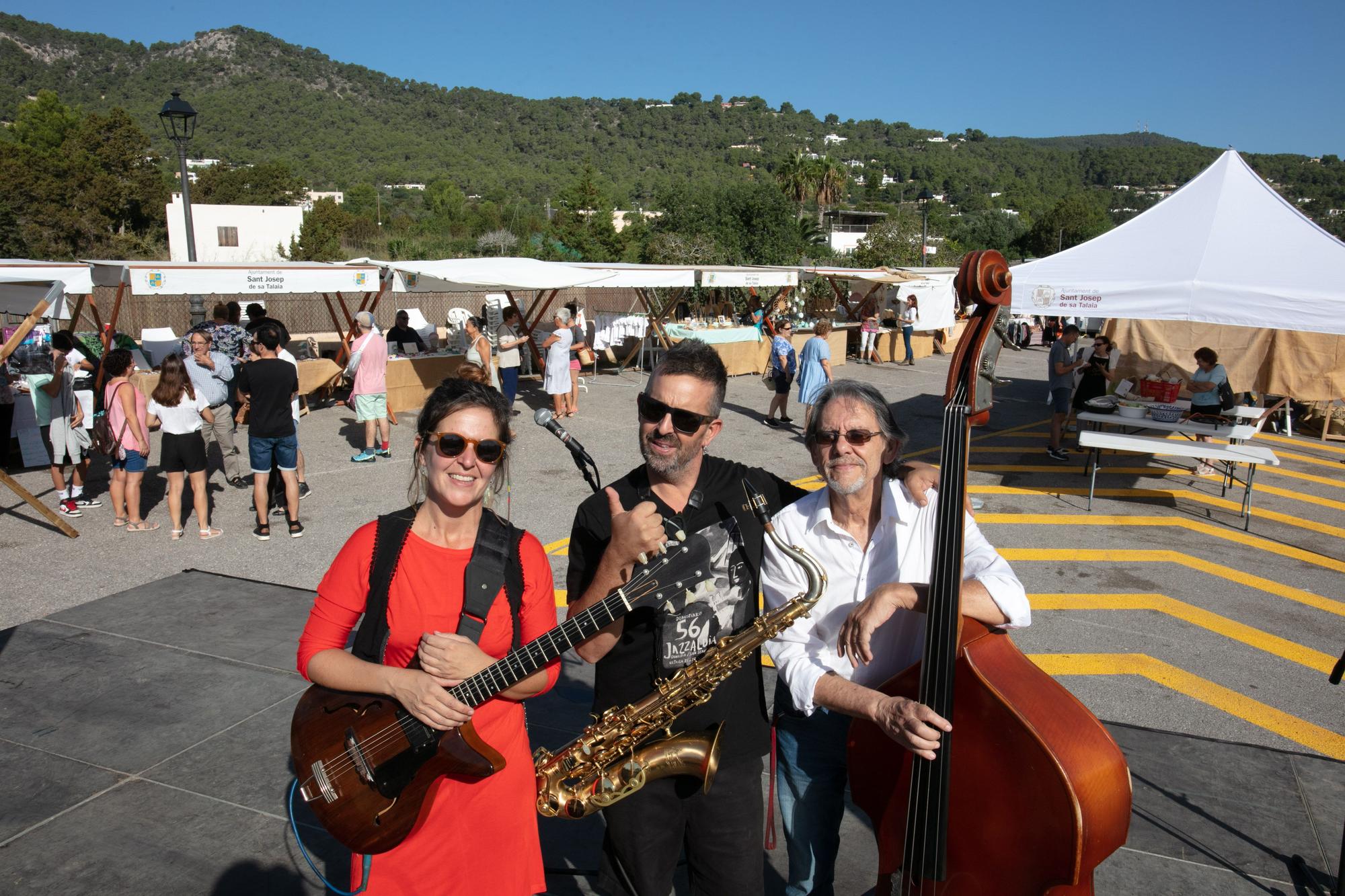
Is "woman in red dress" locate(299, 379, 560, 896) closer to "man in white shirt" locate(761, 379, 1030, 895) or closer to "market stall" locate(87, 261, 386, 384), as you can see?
"man in white shirt" locate(761, 379, 1030, 895)

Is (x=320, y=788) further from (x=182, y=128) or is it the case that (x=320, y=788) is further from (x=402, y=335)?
(x=402, y=335)

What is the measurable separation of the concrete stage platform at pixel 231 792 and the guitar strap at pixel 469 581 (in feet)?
2.01

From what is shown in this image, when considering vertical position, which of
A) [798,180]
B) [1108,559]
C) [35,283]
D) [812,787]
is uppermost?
[798,180]

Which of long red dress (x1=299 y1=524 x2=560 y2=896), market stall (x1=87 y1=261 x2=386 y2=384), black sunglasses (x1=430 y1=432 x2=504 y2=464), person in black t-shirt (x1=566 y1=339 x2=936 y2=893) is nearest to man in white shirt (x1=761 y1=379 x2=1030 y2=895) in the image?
person in black t-shirt (x1=566 y1=339 x2=936 y2=893)

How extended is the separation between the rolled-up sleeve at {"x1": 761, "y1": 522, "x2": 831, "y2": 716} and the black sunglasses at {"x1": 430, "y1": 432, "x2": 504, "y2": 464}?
0.83 metres

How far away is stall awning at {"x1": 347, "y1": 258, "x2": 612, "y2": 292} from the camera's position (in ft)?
47.9

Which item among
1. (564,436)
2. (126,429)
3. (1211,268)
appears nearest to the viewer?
(564,436)

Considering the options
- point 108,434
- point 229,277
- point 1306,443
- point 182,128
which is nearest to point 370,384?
point 229,277

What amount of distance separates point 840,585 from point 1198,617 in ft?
18.9

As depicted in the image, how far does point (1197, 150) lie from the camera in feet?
543

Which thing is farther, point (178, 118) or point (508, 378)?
point (508, 378)

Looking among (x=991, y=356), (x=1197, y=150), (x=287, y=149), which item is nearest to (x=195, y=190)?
(x=287, y=149)

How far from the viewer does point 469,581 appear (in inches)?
87.2

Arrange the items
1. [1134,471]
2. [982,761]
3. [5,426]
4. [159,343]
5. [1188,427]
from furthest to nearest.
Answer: [159,343], [1134,471], [1188,427], [5,426], [982,761]
